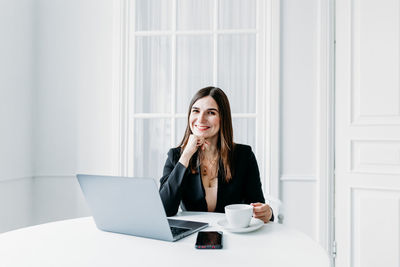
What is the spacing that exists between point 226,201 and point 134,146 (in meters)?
1.20

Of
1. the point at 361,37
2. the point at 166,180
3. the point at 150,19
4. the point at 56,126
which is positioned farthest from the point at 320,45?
the point at 56,126

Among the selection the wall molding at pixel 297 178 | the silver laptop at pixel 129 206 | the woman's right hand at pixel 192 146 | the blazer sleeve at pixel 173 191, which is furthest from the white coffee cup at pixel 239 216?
the wall molding at pixel 297 178

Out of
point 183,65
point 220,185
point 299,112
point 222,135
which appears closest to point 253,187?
point 220,185

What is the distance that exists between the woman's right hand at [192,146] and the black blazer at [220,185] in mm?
36

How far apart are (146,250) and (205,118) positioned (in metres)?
0.89

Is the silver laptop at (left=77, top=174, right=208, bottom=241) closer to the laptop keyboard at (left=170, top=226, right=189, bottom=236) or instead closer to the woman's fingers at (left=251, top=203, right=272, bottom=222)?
the laptop keyboard at (left=170, top=226, right=189, bottom=236)

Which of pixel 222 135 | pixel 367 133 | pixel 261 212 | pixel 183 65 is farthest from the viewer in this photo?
pixel 183 65

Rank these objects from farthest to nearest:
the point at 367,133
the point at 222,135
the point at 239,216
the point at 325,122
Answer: the point at 325,122 → the point at 367,133 → the point at 222,135 → the point at 239,216

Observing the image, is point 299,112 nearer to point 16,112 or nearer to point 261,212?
point 261,212

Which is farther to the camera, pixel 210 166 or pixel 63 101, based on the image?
pixel 63 101

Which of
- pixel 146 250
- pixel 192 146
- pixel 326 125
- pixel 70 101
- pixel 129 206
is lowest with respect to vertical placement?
pixel 146 250

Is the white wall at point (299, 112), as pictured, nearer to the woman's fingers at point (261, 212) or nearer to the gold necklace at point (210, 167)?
the gold necklace at point (210, 167)

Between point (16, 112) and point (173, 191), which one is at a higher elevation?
point (16, 112)

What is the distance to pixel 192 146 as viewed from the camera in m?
1.59
